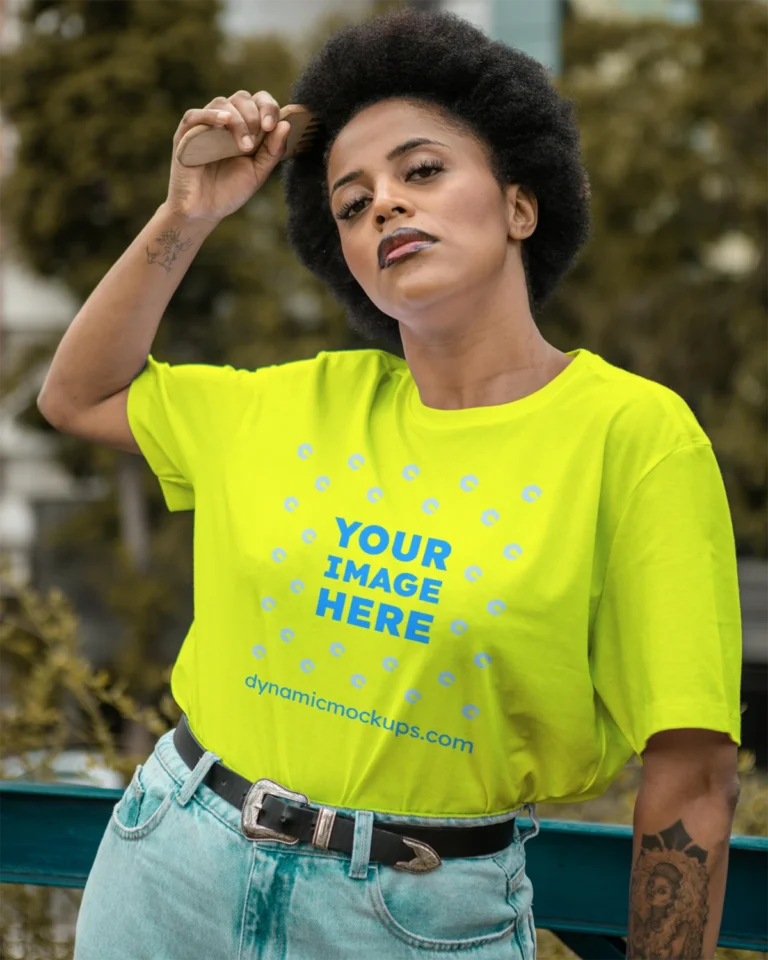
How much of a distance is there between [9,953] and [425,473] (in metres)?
1.85

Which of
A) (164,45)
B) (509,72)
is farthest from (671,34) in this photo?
(509,72)

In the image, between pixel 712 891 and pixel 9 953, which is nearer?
pixel 712 891

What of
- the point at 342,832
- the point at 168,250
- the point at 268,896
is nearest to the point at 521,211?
the point at 168,250

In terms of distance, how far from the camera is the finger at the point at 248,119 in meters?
1.96

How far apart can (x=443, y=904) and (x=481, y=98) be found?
115 cm

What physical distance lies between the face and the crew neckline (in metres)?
0.15

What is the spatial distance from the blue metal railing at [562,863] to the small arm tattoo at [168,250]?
36.1 inches

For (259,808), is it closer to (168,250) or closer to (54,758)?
(168,250)

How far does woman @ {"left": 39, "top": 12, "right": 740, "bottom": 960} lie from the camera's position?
5.17ft

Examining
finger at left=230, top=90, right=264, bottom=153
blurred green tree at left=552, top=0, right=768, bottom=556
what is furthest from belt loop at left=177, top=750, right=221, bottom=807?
blurred green tree at left=552, top=0, right=768, bottom=556

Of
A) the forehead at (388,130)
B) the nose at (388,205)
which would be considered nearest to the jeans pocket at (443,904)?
the nose at (388,205)

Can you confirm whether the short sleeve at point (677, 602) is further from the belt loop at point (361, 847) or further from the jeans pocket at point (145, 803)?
the jeans pocket at point (145, 803)

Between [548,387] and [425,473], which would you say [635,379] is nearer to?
[548,387]

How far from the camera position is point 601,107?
14.1 m
